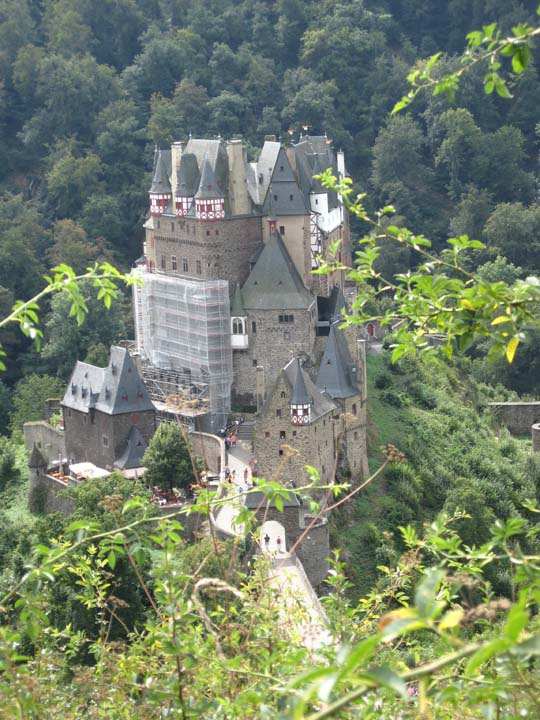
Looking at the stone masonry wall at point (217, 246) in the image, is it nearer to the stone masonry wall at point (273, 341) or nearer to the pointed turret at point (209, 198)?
the pointed turret at point (209, 198)

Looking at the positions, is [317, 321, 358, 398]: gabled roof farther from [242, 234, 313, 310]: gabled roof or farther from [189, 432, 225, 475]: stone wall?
[189, 432, 225, 475]: stone wall

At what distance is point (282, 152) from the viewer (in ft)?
151

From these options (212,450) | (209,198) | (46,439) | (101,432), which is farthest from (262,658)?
(46,439)

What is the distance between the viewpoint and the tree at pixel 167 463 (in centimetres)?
4019

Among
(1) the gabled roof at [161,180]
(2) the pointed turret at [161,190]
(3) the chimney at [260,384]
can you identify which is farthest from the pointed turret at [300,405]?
(1) the gabled roof at [161,180]

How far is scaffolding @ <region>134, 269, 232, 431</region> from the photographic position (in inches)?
1800

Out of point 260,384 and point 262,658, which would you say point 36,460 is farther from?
point 262,658

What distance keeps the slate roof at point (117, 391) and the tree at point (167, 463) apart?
3.70 meters

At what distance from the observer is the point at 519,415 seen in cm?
5906

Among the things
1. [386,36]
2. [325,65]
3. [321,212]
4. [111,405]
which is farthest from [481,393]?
[386,36]

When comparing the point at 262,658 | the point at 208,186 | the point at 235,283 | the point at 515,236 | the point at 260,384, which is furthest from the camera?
the point at 515,236

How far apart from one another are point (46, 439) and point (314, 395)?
12821 mm

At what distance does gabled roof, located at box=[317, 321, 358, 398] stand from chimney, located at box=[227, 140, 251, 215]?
5928 mm

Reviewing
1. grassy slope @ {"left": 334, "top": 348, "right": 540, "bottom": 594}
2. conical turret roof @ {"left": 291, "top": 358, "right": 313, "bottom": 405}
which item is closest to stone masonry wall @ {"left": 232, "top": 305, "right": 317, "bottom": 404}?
grassy slope @ {"left": 334, "top": 348, "right": 540, "bottom": 594}
